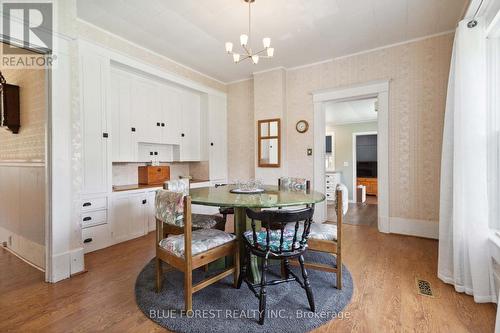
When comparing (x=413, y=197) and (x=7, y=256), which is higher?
(x=413, y=197)

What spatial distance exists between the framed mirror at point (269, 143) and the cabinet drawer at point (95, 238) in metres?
2.66

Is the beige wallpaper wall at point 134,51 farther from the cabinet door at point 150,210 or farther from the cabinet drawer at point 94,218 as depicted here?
the cabinet drawer at point 94,218

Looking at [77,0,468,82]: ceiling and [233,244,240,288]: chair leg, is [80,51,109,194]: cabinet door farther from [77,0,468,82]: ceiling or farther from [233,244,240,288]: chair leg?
[233,244,240,288]: chair leg

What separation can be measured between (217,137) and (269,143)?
1.14 metres

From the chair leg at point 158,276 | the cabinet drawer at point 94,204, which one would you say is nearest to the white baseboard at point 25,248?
the cabinet drawer at point 94,204

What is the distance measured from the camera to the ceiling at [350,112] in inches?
208

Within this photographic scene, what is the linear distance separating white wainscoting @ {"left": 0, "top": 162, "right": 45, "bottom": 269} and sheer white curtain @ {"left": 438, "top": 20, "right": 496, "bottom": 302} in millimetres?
3756

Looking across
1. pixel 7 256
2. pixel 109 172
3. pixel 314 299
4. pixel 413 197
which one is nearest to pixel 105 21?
pixel 109 172

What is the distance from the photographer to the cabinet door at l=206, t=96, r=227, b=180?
4.73 metres

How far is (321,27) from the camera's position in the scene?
298cm

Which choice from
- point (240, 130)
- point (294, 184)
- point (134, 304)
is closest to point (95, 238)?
point (134, 304)

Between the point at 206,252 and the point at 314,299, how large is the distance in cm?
91

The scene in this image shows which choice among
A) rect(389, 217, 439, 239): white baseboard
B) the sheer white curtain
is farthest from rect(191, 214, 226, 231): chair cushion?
rect(389, 217, 439, 239): white baseboard

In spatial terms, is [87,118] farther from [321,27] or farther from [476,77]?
[476,77]
